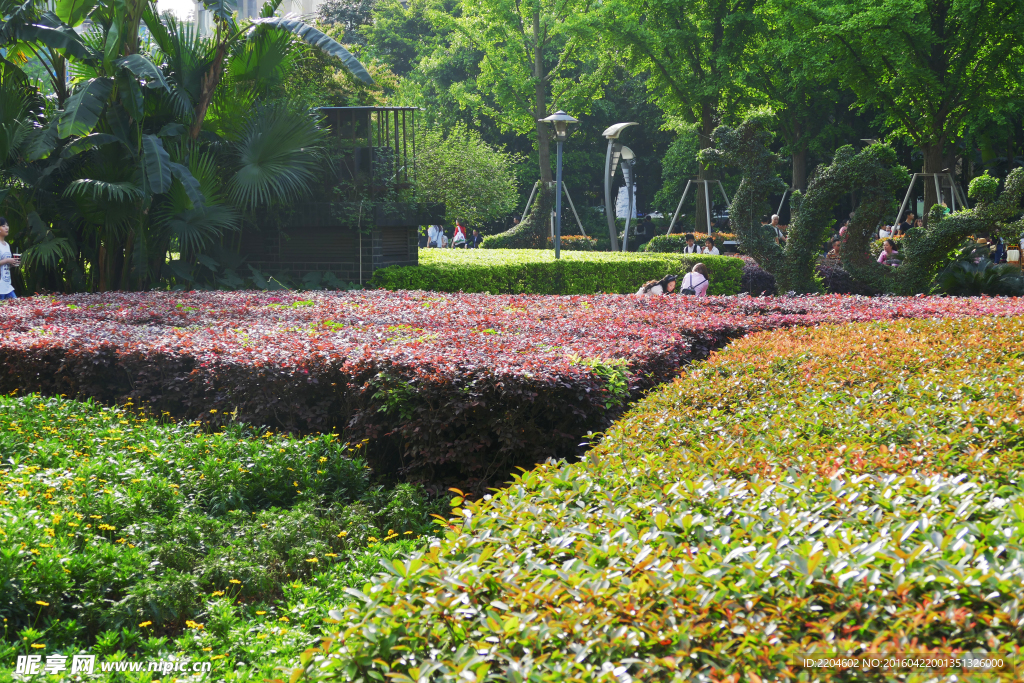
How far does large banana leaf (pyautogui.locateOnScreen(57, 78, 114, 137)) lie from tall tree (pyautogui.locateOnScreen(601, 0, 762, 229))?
19.8m

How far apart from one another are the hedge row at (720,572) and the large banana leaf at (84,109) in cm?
939

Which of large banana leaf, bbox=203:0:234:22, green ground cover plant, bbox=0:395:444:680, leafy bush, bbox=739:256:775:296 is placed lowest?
green ground cover plant, bbox=0:395:444:680

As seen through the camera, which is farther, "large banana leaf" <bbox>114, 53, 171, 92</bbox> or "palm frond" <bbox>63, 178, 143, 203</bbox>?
"large banana leaf" <bbox>114, 53, 171, 92</bbox>

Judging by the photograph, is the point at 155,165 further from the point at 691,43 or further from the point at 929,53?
the point at 691,43

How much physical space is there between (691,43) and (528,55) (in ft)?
18.3

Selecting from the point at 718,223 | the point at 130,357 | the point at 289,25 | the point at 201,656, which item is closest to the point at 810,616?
the point at 201,656

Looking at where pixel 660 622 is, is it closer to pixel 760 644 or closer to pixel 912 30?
pixel 760 644

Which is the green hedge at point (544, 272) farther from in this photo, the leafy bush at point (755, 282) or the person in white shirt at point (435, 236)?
the person in white shirt at point (435, 236)

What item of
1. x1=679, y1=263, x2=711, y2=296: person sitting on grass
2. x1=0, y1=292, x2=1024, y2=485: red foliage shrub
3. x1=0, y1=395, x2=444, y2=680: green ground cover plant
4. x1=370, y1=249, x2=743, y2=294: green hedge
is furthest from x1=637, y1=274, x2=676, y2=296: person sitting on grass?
x1=0, y1=395, x2=444, y2=680: green ground cover plant

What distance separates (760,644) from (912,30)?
2490 cm

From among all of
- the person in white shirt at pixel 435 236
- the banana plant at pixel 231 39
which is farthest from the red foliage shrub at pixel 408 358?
the person in white shirt at pixel 435 236

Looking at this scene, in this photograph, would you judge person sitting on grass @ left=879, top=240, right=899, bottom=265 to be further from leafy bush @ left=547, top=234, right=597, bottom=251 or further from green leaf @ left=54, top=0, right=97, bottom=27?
leafy bush @ left=547, top=234, right=597, bottom=251

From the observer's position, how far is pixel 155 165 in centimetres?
1112

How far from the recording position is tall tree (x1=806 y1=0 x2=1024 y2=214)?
22.9 m
